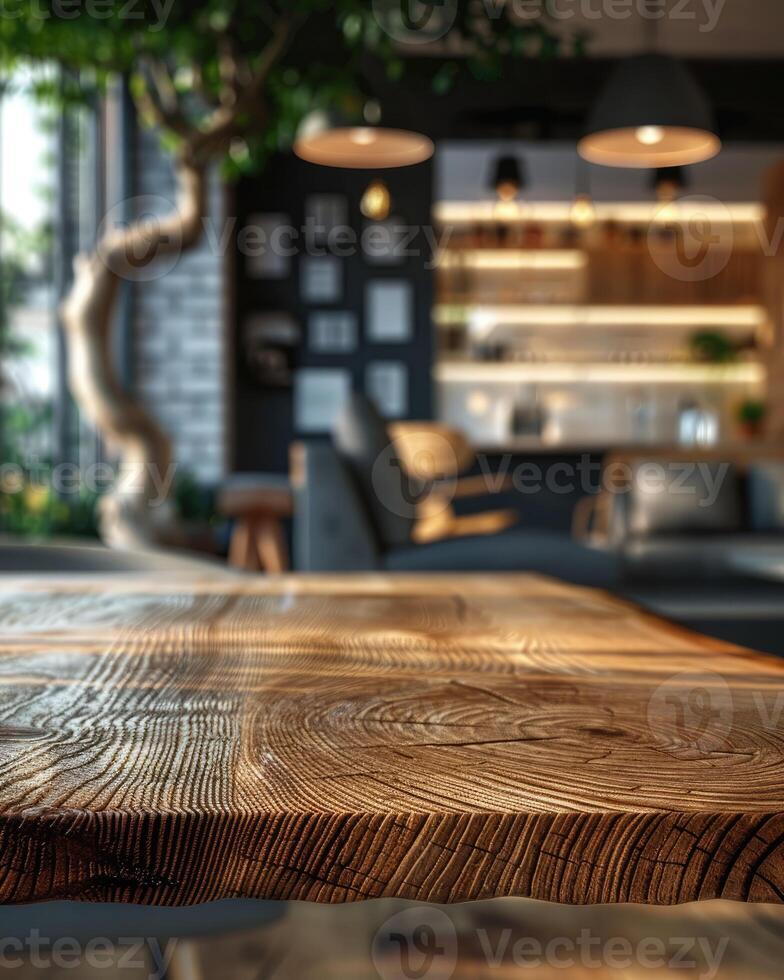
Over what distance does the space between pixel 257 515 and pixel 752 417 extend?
14.3ft

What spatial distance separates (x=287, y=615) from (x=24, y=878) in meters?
0.65

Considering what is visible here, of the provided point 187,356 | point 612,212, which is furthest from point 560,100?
point 187,356

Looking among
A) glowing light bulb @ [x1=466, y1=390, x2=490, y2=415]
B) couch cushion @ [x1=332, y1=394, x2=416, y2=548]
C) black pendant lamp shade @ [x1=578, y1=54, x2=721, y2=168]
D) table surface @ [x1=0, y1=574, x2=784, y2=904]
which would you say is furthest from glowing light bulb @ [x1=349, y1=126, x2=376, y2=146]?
glowing light bulb @ [x1=466, y1=390, x2=490, y2=415]

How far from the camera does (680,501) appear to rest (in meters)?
4.67

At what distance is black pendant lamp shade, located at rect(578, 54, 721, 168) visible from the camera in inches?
135

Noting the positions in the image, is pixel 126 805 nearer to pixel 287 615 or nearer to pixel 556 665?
pixel 556 665

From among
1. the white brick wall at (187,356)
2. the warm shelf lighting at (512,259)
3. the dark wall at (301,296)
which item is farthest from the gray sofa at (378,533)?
the warm shelf lighting at (512,259)

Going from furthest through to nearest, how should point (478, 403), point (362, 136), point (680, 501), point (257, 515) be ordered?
point (478, 403) → point (257, 515) → point (680, 501) → point (362, 136)

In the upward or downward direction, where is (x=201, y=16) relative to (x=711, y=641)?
upward

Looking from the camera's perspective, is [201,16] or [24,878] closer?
[24,878]

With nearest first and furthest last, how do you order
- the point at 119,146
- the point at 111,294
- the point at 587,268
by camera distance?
1. the point at 111,294
2. the point at 119,146
3. the point at 587,268

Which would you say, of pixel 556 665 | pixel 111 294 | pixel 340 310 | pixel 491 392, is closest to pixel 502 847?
pixel 556 665

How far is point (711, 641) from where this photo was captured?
92cm

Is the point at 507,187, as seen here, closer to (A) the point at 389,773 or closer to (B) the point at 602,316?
(B) the point at 602,316
